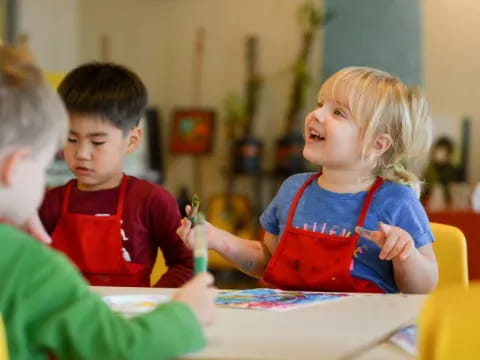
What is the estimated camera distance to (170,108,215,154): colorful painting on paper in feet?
20.5

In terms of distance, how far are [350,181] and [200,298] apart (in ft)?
2.78

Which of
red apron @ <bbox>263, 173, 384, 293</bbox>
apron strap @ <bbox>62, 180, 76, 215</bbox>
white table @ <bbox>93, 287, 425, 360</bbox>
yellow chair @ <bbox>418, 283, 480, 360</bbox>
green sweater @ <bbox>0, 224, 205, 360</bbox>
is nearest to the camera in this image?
yellow chair @ <bbox>418, 283, 480, 360</bbox>

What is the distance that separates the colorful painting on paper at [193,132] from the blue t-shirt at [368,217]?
14.2ft

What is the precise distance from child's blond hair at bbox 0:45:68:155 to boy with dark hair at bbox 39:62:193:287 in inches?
32.7

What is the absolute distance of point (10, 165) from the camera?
3.32 ft

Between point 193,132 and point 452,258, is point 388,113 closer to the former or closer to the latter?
point 452,258

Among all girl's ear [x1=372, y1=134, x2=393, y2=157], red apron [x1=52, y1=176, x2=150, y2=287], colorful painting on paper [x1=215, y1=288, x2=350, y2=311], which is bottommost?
red apron [x1=52, y1=176, x2=150, y2=287]

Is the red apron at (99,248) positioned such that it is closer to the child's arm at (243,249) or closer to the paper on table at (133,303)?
the child's arm at (243,249)

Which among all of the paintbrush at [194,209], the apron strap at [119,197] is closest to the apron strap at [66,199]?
the apron strap at [119,197]

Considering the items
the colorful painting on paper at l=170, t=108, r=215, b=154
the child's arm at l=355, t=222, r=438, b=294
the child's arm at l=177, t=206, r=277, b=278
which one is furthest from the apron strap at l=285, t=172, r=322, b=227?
the colorful painting on paper at l=170, t=108, r=215, b=154

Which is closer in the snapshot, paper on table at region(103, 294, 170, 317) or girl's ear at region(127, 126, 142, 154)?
paper on table at region(103, 294, 170, 317)

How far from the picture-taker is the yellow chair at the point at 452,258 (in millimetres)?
1877

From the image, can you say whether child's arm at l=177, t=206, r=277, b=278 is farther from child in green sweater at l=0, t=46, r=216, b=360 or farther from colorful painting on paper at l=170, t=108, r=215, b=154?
colorful painting on paper at l=170, t=108, r=215, b=154

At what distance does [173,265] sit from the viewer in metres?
1.98
